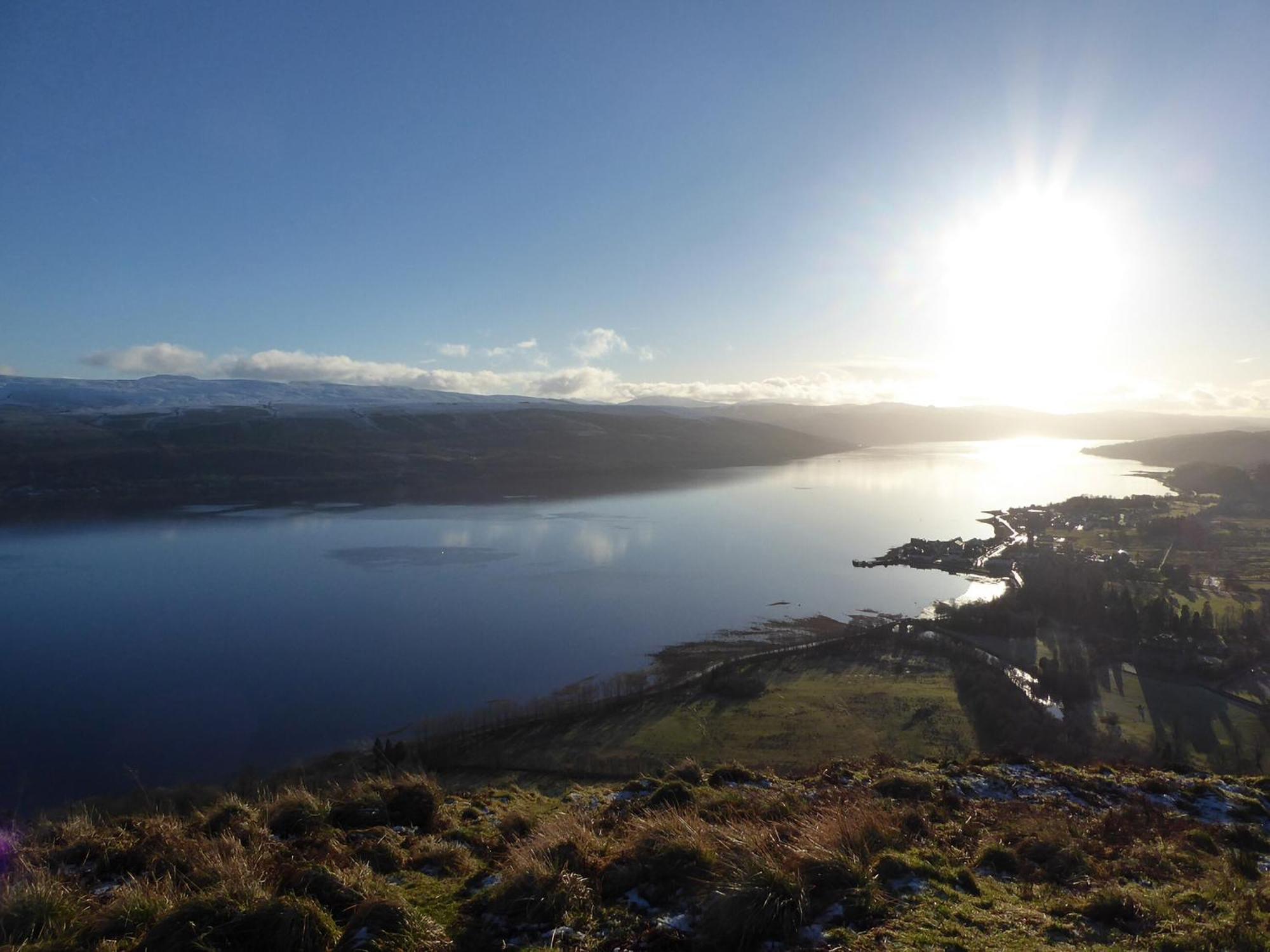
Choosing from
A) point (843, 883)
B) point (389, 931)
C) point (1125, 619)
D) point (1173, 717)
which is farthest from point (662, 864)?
point (1125, 619)

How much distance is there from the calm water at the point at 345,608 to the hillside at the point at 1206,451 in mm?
121685

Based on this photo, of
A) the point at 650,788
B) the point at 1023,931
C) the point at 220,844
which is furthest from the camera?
the point at 650,788

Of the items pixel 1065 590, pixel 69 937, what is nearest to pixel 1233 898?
pixel 69 937

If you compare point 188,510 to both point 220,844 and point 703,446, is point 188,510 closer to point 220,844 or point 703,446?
point 220,844

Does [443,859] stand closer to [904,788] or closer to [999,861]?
[999,861]

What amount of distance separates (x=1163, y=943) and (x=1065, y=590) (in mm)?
39755

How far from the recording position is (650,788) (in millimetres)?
8742

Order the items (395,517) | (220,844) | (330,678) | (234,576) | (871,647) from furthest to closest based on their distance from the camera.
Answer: (395,517)
(234,576)
(871,647)
(330,678)
(220,844)

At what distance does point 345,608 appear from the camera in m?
36.6

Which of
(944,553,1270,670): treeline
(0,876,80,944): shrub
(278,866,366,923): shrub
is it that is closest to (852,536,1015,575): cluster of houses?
(944,553,1270,670): treeline

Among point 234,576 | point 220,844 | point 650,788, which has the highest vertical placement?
point 220,844

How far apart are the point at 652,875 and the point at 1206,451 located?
205309 mm

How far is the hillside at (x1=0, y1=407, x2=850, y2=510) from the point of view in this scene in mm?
83375

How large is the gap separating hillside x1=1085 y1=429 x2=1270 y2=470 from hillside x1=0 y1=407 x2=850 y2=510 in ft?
285
